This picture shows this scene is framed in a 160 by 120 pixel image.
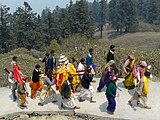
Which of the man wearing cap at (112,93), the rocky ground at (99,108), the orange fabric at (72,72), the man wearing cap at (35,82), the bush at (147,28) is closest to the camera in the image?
the man wearing cap at (112,93)

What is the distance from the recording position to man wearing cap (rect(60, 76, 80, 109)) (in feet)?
30.0

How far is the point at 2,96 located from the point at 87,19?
37.6m

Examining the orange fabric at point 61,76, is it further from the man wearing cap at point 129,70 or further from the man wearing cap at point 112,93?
the man wearing cap at point 129,70

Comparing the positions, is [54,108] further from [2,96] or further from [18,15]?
[18,15]

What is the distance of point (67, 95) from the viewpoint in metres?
9.22

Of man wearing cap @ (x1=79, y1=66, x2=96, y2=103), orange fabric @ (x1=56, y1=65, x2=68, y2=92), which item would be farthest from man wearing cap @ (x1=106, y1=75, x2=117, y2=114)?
orange fabric @ (x1=56, y1=65, x2=68, y2=92)

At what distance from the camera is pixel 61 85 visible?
927 centimetres

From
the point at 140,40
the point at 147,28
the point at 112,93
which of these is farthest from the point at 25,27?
the point at 112,93

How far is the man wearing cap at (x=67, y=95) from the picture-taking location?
9.13 metres

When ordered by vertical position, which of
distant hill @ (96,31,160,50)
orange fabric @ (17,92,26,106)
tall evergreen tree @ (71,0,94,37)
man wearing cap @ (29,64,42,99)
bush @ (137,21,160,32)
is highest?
tall evergreen tree @ (71,0,94,37)

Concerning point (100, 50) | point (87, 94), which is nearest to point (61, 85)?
point (87, 94)

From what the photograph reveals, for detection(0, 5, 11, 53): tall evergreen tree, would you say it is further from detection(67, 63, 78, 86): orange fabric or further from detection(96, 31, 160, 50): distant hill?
detection(67, 63, 78, 86): orange fabric

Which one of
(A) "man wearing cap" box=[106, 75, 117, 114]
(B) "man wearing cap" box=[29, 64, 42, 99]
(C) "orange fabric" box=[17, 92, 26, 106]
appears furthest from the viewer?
(B) "man wearing cap" box=[29, 64, 42, 99]

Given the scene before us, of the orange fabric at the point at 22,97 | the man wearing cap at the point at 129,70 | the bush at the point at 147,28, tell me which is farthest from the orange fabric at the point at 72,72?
the bush at the point at 147,28
